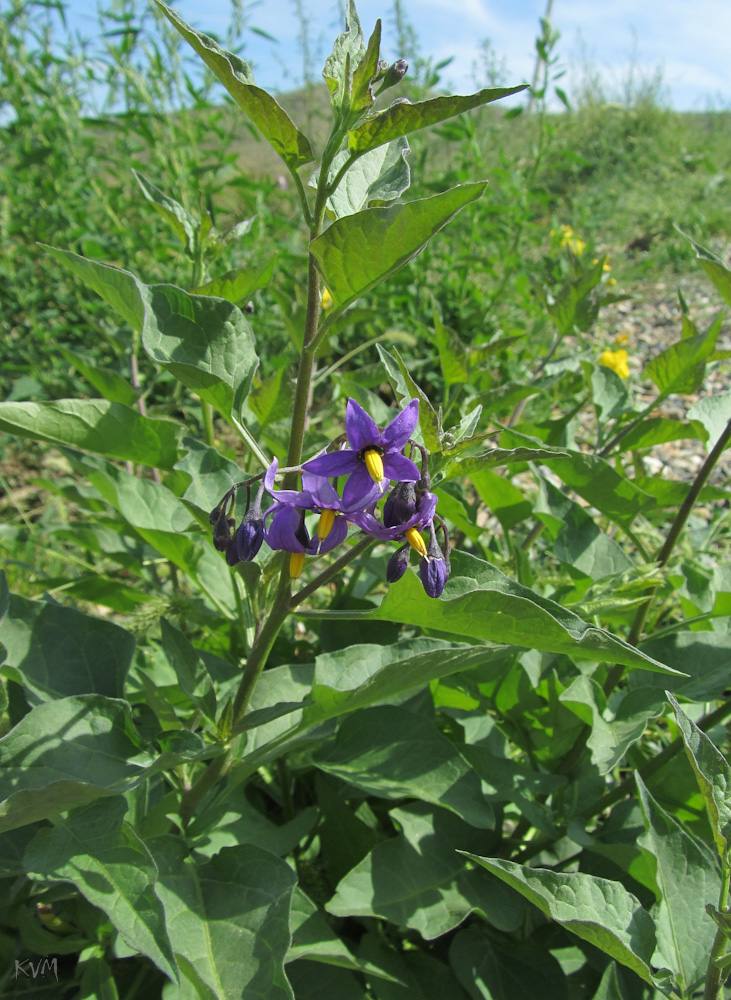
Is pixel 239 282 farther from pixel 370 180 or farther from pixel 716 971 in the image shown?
pixel 716 971

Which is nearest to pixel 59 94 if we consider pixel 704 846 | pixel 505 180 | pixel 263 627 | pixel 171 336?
pixel 505 180

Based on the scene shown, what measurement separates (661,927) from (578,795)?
0.32m

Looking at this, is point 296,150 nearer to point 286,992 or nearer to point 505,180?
point 286,992

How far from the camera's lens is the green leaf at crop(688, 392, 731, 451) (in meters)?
1.65

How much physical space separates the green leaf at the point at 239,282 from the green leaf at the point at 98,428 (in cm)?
32

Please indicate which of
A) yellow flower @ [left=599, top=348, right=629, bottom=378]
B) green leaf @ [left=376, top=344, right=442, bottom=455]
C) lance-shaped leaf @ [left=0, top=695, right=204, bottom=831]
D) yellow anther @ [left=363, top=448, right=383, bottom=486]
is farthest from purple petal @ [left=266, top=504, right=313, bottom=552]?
yellow flower @ [left=599, top=348, right=629, bottom=378]

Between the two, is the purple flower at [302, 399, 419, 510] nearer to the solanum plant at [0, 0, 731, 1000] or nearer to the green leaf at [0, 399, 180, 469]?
the solanum plant at [0, 0, 731, 1000]

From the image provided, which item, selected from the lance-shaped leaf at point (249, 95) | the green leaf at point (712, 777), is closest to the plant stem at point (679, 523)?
the green leaf at point (712, 777)

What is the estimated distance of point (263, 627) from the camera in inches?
49.1

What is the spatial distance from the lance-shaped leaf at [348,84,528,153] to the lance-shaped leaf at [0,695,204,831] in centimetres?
99

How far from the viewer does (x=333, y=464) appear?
974 millimetres

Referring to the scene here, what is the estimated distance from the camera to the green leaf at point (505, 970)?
1481 millimetres

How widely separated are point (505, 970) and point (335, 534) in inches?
45.4

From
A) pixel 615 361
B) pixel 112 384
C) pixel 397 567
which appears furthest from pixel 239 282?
pixel 615 361
